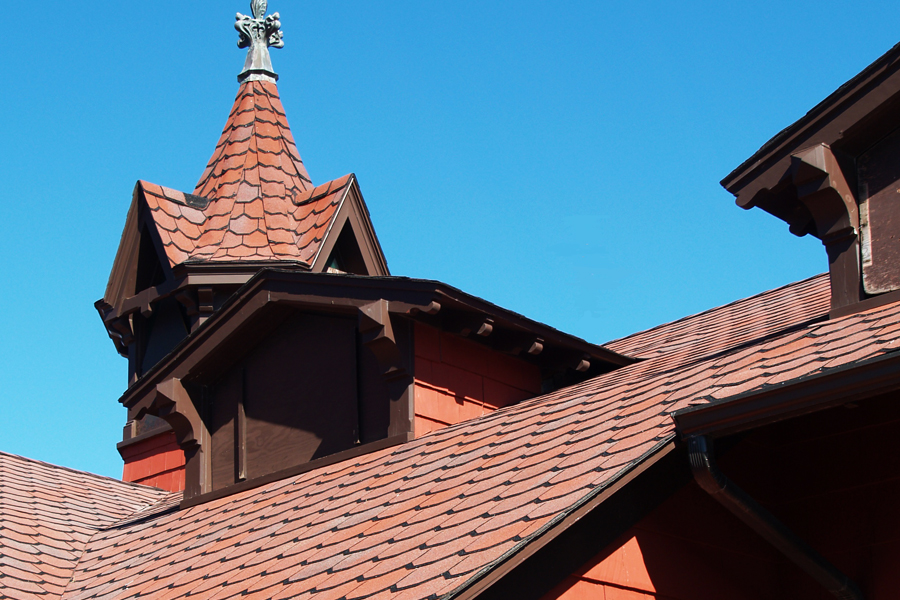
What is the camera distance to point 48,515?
35.5 feet

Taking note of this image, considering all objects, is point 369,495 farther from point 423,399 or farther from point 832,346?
point 832,346

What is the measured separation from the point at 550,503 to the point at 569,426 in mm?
1523

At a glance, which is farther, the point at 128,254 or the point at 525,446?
the point at 128,254

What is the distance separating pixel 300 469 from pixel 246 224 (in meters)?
6.74

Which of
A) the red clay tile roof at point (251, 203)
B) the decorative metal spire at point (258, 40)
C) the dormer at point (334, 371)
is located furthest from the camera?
the decorative metal spire at point (258, 40)

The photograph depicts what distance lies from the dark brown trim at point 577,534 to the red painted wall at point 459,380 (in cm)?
317

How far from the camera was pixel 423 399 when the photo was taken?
902 centimetres

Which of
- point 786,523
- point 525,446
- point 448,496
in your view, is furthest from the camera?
point 525,446

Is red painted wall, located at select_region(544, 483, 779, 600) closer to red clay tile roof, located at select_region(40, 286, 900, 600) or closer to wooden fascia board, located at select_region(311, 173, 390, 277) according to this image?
red clay tile roof, located at select_region(40, 286, 900, 600)

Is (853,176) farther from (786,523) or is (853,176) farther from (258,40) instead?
(258,40)

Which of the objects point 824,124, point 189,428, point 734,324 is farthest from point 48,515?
point 824,124

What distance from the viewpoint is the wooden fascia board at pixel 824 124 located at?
719cm

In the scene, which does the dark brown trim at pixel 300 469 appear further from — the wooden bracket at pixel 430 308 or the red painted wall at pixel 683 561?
the red painted wall at pixel 683 561

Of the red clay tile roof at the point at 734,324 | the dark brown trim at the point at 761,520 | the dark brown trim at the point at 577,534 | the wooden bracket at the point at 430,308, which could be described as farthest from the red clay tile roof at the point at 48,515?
the dark brown trim at the point at 761,520
